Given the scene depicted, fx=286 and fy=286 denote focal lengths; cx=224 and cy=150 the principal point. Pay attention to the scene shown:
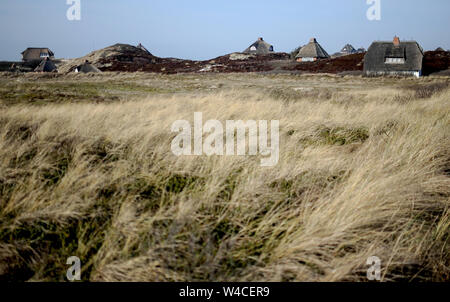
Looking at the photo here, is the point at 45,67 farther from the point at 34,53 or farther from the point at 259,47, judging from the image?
the point at 34,53

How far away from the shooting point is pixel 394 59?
36125mm

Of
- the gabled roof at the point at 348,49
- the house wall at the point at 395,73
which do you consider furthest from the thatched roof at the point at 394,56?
the gabled roof at the point at 348,49

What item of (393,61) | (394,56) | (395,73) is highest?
(394,56)

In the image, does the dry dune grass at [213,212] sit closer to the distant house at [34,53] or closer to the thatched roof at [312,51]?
the thatched roof at [312,51]

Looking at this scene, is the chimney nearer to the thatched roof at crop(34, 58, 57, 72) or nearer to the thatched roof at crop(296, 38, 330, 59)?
the thatched roof at crop(296, 38, 330, 59)

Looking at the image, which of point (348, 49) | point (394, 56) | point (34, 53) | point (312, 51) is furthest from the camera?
point (348, 49)

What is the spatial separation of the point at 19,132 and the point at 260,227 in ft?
11.1

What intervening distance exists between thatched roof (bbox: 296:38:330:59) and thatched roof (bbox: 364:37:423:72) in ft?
57.4

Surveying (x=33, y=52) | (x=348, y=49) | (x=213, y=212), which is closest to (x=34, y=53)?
(x=33, y=52)

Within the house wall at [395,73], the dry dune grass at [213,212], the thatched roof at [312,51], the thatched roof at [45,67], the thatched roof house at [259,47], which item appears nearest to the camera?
the dry dune grass at [213,212]

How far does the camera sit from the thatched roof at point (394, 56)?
3419cm

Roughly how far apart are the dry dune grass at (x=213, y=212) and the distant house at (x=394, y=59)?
36260mm

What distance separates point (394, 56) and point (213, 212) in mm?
41802

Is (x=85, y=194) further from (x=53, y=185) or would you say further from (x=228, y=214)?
(x=228, y=214)
